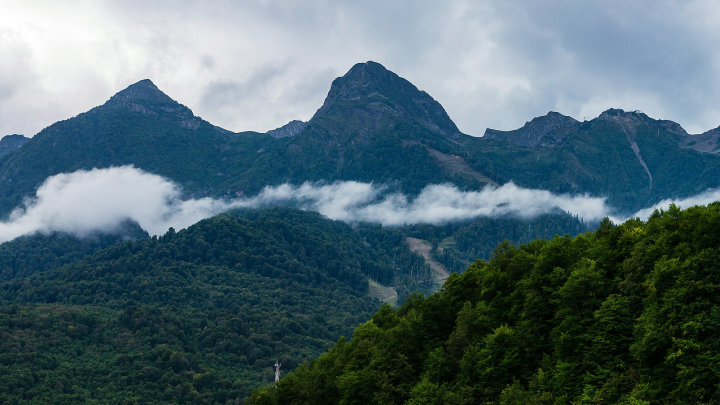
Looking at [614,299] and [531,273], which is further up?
[531,273]

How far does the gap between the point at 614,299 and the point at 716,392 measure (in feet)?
59.3

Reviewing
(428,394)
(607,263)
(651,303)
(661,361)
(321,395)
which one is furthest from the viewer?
(321,395)

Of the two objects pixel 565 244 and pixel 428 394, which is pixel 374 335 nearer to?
pixel 428 394

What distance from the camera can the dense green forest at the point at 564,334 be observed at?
66.0 m

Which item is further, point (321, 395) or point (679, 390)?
point (321, 395)

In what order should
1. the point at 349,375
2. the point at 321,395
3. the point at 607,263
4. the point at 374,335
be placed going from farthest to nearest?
1. the point at 374,335
2. the point at 321,395
3. the point at 349,375
4. the point at 607,263

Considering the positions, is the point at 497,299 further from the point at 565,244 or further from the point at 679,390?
the point at 679,390

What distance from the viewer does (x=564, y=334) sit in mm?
75562

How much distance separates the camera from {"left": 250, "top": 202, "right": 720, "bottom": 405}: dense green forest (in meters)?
66.0

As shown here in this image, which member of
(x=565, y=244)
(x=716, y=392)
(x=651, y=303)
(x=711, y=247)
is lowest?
(x=716, y=392)

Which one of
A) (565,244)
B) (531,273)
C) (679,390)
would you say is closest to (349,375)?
(531,273)

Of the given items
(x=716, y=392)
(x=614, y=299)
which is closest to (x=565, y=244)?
(x=614, y=299)

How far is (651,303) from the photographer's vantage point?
237 feet

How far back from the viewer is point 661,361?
67.5 m
